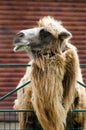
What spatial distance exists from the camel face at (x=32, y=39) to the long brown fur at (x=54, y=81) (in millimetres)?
52

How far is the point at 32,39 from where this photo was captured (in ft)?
24.9

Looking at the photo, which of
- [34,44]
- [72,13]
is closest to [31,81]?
[34,44]

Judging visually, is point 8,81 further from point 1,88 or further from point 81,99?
point 81,99

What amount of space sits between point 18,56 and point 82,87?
5936 mm

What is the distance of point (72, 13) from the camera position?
572 inches

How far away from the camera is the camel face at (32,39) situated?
7.38 meters

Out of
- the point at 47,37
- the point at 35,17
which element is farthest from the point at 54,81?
the point at 35,17

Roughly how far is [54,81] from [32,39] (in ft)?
1.36

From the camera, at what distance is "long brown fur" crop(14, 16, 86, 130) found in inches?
299

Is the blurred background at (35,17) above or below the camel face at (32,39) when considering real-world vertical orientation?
above

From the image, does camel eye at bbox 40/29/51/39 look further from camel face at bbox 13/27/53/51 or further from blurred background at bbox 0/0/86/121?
blurred background at bbox 0/0/86/121

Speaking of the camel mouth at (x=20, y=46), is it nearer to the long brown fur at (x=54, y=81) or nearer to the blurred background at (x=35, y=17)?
the long brown fur at (x=54, y=81)

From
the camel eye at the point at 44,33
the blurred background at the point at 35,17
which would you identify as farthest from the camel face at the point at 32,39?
the blurred background at the point at 35,17

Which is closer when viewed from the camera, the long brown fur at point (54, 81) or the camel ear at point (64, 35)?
the long brown fur at point (54, 81)
